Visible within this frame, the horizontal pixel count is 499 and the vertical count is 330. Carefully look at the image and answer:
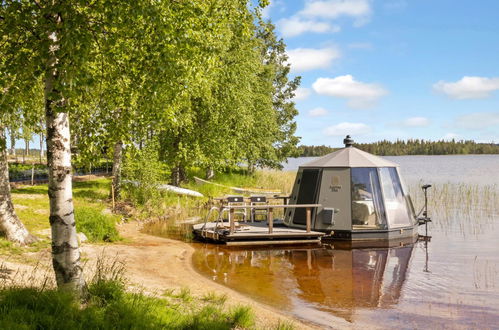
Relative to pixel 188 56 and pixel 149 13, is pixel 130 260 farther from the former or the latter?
pixel 149 13

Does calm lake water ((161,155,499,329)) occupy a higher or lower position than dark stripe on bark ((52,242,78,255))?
lower

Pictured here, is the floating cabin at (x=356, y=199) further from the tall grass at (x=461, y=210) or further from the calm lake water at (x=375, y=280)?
the tall grass at (x=461, y=210)

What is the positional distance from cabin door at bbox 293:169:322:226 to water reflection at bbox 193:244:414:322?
198cm

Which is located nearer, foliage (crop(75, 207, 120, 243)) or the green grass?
the green grass

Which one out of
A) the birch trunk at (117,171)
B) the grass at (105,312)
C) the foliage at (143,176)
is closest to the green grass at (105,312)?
the grass at (105,312)

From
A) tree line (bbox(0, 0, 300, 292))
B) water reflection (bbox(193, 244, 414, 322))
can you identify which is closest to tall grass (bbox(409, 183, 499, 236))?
water reflection (bbox(193, 244, 414, 322))

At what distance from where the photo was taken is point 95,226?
1391cm

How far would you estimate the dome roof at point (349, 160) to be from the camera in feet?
53.0

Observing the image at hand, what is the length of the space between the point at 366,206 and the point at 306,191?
246 centimetres

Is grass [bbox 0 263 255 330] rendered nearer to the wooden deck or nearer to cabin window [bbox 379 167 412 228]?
the wooden deck

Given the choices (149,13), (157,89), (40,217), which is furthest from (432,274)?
(40,217)

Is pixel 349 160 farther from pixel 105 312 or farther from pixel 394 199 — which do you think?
pixel 105 312

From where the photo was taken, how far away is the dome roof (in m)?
16.1

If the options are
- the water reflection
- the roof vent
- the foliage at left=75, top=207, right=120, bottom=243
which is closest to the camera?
the water reflection
